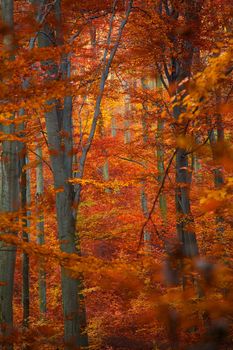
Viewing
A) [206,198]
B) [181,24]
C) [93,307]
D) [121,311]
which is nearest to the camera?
[206,198]

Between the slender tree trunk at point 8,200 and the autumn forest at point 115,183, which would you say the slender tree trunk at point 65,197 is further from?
the slender tree trunk at point 8,200

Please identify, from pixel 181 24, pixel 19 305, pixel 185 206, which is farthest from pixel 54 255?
pixel 19 305

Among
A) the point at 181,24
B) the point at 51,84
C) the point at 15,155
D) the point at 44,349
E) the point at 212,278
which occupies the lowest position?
the point at 44,349

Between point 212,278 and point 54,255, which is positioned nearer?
point 212,278

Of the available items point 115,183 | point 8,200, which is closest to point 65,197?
point 115,183

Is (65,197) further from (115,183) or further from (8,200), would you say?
(8,200)

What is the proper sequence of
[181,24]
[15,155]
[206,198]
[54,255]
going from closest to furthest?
[206,198] → [54,255] → [15,155] → [181,24]

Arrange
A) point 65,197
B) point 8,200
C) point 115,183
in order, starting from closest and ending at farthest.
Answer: point 8,200 → point 65,197 → point 115,183

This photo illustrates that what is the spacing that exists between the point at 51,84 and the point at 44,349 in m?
7.19

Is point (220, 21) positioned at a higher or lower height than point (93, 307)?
higher

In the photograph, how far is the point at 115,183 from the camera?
996 cm

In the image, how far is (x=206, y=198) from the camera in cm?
399

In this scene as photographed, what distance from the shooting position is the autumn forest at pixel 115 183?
3.95 metres

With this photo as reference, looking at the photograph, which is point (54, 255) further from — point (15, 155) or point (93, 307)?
point (93, 307)
